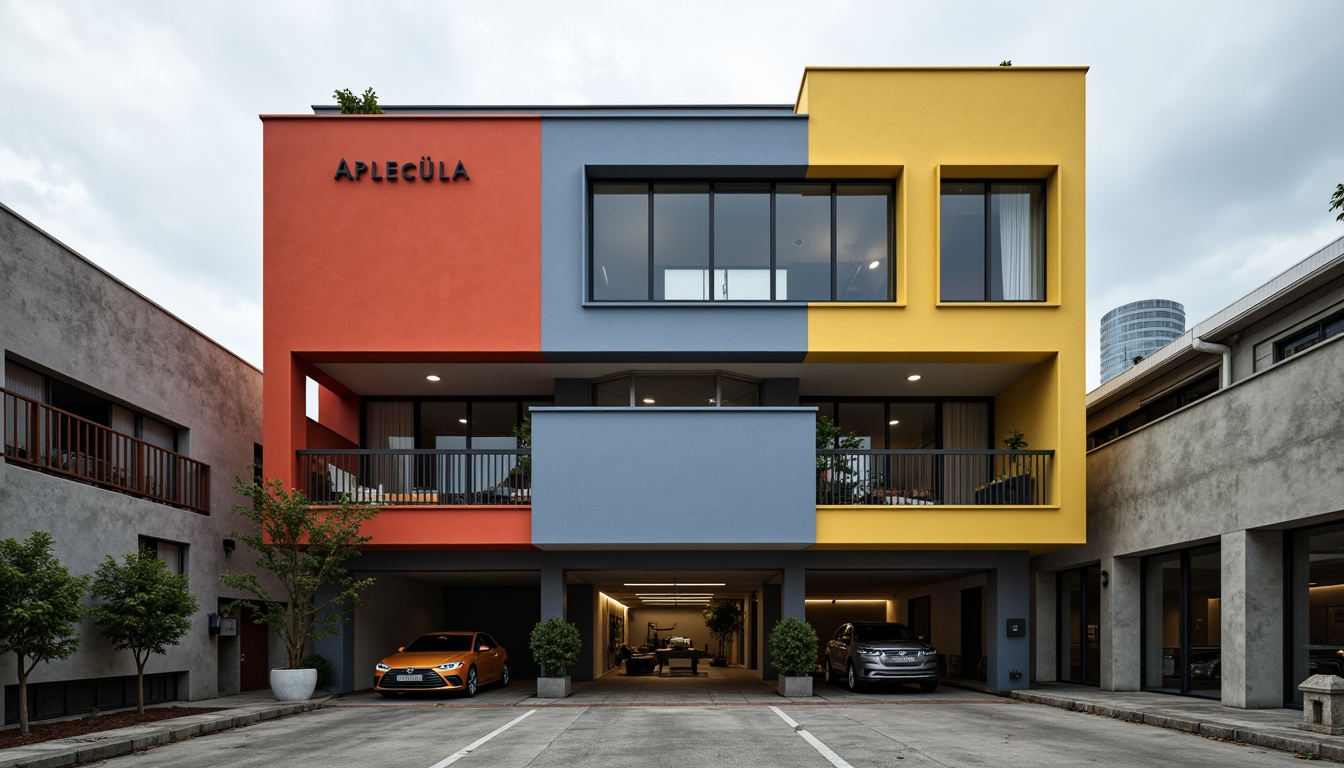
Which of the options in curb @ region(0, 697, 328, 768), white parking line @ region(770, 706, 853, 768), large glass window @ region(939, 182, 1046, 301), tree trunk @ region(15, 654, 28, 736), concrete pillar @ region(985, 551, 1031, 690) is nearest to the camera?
white parking line @ region(770, 706, 853, 768)

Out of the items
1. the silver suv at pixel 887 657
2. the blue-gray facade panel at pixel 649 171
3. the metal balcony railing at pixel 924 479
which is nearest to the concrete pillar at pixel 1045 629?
the silver suv at pixel 887 657

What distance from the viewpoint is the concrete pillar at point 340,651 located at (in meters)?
19.7

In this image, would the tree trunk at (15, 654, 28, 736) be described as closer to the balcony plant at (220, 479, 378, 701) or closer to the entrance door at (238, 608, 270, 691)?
the balcony plant at (220, 479, 378, 701)

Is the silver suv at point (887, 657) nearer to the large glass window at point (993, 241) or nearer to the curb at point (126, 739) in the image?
the large glass window at point (993, 241)

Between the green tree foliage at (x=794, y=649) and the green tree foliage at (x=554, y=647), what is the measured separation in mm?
3906

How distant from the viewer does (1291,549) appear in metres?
14.6

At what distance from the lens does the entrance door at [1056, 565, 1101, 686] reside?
792 inches

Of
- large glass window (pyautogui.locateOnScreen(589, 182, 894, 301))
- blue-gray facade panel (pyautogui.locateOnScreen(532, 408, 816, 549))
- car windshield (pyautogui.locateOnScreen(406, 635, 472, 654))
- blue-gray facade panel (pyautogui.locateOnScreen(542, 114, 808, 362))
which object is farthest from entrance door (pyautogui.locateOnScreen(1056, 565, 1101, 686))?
car windshield (pyautogui.locateOnScreen(406, 635, 472, 654))

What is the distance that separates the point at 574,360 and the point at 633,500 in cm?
302

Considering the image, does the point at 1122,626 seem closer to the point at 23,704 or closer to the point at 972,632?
the point at 972,632

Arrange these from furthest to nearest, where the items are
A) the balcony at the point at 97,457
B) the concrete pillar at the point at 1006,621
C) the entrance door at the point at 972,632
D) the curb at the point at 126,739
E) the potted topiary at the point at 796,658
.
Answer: the entrance door at the point at 972,632
the concrete pillar at the point at 1006,621
the potted topiary at the point at 796,658
the balcony at the point at 97,457
the curb at the point at 126,739

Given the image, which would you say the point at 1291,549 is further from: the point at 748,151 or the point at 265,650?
the point at 265,650

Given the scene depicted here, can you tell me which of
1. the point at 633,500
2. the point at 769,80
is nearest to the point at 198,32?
the point at 633,500

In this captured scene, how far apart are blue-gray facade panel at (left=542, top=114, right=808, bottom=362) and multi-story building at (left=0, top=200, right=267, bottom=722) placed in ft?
23.2
